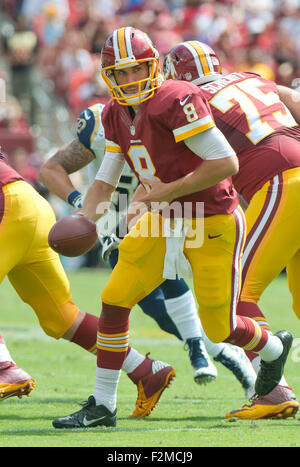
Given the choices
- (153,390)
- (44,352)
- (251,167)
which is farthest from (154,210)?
(44,352)

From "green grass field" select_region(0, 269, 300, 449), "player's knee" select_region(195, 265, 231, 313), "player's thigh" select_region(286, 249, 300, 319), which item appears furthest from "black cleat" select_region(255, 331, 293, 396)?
→ "player's knee" select_region(195, 265, 231, 313)

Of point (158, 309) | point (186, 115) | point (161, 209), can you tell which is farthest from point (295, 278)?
point (186, 115)

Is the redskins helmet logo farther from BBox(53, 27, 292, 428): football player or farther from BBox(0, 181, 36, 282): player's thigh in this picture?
BBox(0, 181, 36, 282): player's thigh

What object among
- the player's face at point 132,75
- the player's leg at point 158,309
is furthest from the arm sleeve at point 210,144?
the player's leg at point 158,309

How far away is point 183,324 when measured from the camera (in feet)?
17.2

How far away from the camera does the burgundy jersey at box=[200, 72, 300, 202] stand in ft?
14.6

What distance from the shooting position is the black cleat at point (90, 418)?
165 inches

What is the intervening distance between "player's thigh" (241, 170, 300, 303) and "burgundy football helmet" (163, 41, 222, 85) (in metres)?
0.73

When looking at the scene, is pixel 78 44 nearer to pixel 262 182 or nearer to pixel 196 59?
pixel 196 59

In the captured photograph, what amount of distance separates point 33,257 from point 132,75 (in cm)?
118

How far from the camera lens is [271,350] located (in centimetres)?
432

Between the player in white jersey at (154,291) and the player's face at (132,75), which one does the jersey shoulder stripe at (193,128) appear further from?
the player in white jersey at (154,291)

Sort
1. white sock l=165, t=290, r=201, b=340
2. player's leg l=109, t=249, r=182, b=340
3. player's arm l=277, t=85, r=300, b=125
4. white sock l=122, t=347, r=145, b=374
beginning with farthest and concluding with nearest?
player's leg l=109, t=249, r=182, b=340 < white sock l=165, t=290, r=201, b=340 < player's arm l=277, t=85, r=300, b=125 < white sock l=122, t=347, r=145, b=374

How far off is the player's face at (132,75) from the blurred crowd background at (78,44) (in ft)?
26.5
